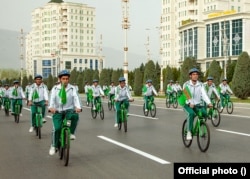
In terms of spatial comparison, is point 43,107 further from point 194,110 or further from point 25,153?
point 194,110

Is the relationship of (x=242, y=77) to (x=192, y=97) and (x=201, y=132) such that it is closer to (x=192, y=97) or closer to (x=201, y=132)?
(x=192, y=97)

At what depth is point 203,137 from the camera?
10.9 m

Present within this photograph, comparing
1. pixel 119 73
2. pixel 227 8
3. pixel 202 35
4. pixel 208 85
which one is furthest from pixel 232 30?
pixel 208 85

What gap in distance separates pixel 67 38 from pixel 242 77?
12272 cm

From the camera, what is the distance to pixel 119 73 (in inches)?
2751

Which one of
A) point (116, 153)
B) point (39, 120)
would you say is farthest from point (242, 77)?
point (116, 153)

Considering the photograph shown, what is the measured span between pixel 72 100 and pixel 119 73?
2363 inches

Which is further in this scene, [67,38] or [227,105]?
[67,38]

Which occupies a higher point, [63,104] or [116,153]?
[63,104]

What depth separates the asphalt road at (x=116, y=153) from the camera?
340 inches

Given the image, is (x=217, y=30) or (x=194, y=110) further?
(x=217, y=30)

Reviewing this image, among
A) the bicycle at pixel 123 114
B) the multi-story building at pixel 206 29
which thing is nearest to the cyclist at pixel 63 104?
the bicycle at pixel 123 114

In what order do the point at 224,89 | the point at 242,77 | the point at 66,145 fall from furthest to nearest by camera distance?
the point at 242,77 < the point at 224,89 < the point at 66,145

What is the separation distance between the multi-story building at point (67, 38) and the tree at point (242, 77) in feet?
362
